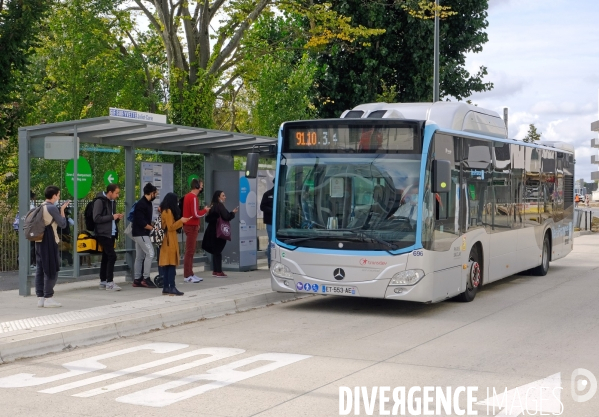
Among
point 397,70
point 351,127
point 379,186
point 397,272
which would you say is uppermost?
point 397,70

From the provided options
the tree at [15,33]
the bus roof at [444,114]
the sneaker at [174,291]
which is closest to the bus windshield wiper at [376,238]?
the bus roof at [444,114]

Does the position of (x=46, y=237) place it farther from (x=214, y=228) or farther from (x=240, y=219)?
(x=240, y=219)

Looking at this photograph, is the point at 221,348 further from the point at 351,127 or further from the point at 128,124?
the point at 128,124

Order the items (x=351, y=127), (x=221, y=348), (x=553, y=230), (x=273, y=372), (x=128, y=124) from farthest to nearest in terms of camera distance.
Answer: (x=553, y=230), (x=128, y=124), (x=351, y=127), (x=221, y=348), (x=273, y=372)

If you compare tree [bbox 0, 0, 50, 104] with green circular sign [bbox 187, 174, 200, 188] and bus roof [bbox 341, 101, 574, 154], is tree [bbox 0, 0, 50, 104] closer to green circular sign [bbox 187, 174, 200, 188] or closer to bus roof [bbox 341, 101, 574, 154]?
green circular sign [bbox 187, 174, 200, 188]

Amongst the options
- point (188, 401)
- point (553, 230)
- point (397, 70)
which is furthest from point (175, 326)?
point (397, 70)

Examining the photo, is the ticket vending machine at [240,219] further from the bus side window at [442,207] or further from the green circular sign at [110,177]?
the bus side window at [442,207]

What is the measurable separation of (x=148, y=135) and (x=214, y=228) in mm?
2391

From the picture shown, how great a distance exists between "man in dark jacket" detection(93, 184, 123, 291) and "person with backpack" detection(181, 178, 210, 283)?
4.12 ft

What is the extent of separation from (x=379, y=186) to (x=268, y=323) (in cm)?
247

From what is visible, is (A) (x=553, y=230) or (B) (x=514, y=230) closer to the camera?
(B) (x=514, y=230)

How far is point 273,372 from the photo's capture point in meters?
7.86

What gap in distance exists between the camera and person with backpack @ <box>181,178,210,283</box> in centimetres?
1422

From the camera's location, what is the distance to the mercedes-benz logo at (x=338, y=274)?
38.1ft
